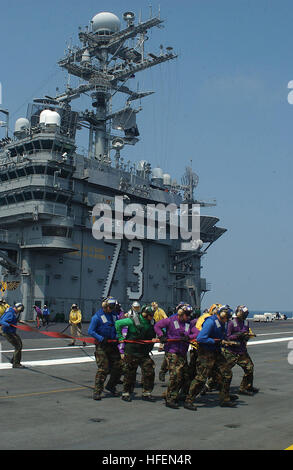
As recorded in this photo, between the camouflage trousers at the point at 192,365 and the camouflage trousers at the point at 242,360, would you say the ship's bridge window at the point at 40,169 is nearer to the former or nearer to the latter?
the camouflage trousers at the point at 192,365

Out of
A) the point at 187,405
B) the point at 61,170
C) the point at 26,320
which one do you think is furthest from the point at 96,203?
the point at 187,405

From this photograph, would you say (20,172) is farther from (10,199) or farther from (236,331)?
(236,331)

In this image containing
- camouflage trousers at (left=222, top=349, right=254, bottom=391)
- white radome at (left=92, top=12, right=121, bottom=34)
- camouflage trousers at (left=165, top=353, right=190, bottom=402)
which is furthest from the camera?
white radome at (left=92, top=12, right=121, bottom=34)

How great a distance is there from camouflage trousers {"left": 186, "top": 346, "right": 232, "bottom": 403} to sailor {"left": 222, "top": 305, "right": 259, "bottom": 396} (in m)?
1.38

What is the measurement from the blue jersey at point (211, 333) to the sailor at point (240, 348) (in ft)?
4.71

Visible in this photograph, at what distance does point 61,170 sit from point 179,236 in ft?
66.6

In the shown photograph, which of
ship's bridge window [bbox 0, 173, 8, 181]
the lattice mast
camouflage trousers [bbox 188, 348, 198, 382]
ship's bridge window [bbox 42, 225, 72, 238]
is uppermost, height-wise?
the lattice mast

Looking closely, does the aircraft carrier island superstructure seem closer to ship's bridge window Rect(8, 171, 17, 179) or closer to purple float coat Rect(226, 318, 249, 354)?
ship's bridge window Rect(8, 171, 17, 179)

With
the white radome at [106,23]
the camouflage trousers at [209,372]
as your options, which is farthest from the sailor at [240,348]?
the white radome at [106,23]

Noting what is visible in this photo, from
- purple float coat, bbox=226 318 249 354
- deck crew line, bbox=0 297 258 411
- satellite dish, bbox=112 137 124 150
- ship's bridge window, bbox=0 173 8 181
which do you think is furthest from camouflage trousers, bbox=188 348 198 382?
satellite dish, bbox=112 137 124 150

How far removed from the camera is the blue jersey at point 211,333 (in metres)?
9.73

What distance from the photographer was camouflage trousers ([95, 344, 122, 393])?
33.8 ft

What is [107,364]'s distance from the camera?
10422mm
